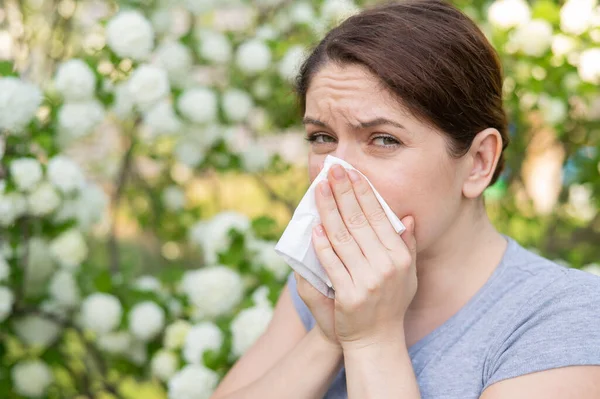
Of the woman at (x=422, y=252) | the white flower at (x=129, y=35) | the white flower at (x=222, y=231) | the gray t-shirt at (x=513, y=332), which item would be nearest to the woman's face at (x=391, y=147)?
the woman at (x=422, y=252)

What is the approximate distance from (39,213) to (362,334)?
1583 millimetres

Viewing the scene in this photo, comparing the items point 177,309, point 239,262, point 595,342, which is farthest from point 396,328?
point 177,309

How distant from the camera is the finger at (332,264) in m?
1.52

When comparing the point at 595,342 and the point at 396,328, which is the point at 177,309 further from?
the point at 595,342

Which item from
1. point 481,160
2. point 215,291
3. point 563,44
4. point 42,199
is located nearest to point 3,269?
point 42,199

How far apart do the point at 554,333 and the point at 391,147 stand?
0.53 meters

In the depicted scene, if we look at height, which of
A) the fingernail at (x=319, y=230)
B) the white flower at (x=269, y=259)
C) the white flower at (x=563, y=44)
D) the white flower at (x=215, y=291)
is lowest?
the white flower at (x=215, y=291)

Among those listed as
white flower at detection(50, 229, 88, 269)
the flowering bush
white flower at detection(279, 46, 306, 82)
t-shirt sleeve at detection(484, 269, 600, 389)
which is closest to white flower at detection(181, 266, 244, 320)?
the flowering bush

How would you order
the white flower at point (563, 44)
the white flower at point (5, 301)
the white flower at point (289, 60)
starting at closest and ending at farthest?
the white flower at point (5, 301)
the white flower at point (563, 44)
the white flower at point (289, 60)

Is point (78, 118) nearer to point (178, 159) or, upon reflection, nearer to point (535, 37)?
point (178, 159)

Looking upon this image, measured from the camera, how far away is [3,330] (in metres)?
2.83

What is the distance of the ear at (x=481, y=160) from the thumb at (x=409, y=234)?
211 millimetres

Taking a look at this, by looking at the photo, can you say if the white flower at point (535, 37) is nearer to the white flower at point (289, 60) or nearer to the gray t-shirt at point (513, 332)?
the white flower at point (289, 60)

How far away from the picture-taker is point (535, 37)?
3.13 meters
